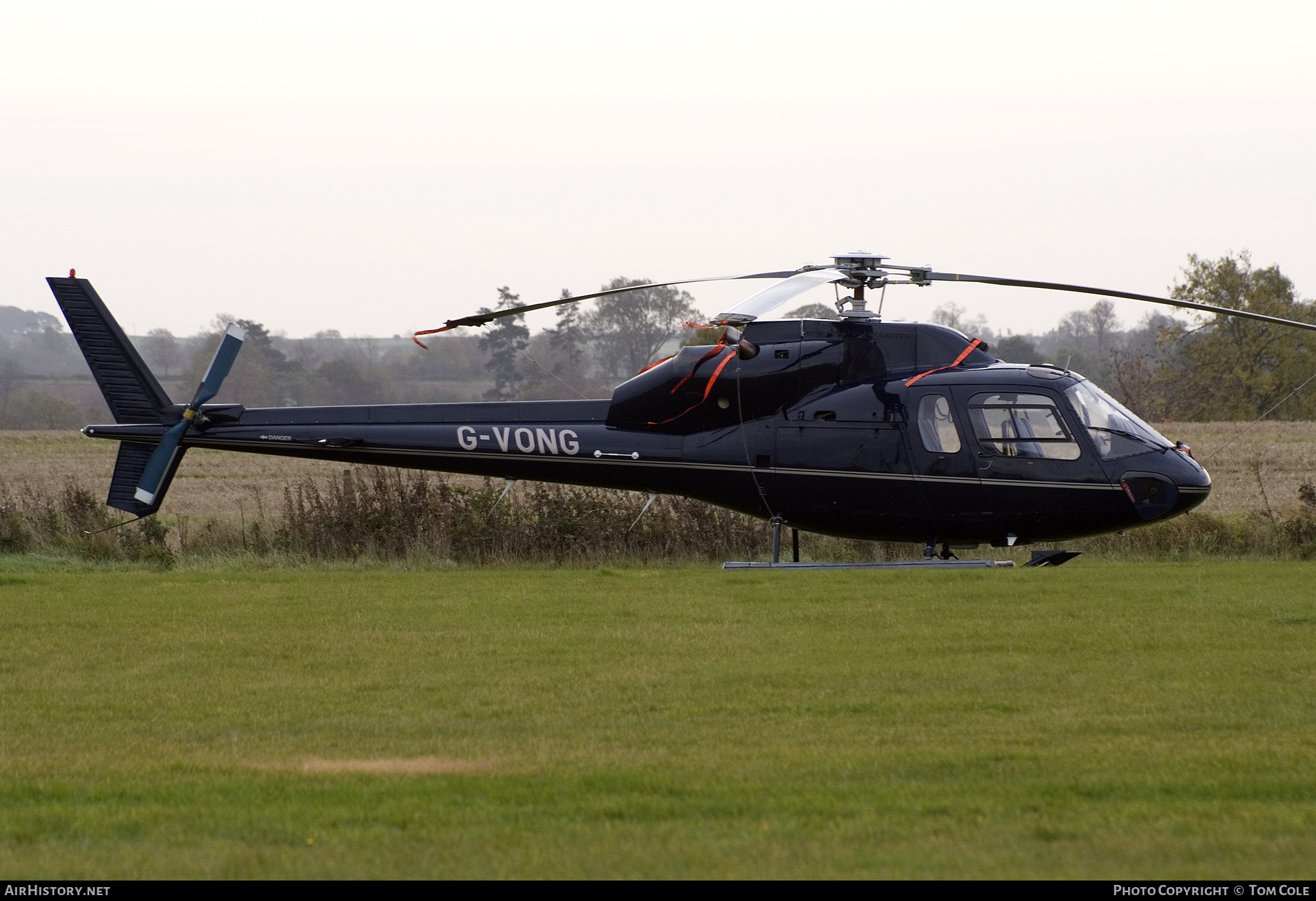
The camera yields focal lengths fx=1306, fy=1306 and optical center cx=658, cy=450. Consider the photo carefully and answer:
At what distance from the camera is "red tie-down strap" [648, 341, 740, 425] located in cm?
1256

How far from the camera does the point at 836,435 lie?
1218 cm

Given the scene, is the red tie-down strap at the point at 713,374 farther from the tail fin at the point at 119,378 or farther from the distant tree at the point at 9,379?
the distant tree at the point at 9,379

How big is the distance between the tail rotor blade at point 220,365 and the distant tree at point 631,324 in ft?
81.5

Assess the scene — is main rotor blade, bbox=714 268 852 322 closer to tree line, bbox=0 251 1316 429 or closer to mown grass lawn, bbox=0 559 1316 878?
mown grass lawn, bbox=0 559 1316 878

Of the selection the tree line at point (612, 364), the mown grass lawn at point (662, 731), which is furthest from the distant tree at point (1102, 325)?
the mown grass lawn at point (662, 731)

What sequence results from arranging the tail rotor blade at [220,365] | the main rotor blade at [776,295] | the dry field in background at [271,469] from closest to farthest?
1. the main rotor blade at [776,295]
2. the tail rotor blade at [220,365]
3. the dry field in background at [271,469]

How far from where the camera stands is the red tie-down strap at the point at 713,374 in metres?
12.6

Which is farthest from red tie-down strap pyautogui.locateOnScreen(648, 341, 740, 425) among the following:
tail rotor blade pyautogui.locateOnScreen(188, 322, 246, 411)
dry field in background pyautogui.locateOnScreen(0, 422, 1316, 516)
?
dry field in background pyautogui.locateOnScreen(0, 422, 1316, 516)

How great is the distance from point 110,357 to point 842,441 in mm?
8277

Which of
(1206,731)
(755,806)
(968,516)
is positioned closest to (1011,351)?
(968,516)

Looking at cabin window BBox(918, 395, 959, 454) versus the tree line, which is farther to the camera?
the tree line

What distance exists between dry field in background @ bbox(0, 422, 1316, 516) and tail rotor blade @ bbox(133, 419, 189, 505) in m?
13.1

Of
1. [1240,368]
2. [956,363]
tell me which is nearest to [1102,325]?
[1240,368]

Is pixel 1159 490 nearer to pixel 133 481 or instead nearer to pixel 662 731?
pixel 662 731
